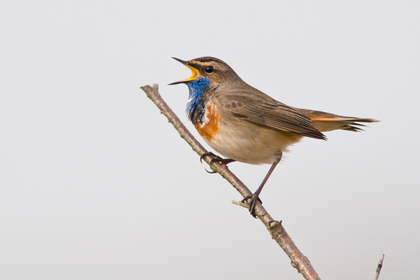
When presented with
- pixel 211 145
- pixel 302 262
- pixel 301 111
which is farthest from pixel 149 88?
pixel 302 262

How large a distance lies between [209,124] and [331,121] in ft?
4.57

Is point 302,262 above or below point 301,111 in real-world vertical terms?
below

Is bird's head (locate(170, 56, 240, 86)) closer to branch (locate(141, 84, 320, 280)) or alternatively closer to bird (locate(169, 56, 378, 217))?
bird (locate(169, 56, 378, 217))

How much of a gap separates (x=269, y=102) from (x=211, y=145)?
3.14 feet

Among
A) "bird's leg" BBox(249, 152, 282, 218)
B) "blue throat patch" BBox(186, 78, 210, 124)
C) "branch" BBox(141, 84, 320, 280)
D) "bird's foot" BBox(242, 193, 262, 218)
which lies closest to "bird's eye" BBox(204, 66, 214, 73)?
"blue throat patch" BBox(186, 78, 210, 124)

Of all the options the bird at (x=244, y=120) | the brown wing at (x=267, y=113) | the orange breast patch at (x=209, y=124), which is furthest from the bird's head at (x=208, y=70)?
the orange breast patch at (x=209, y=124)

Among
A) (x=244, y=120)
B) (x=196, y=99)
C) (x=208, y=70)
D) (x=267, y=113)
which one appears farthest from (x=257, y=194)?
(x=208, y=70)

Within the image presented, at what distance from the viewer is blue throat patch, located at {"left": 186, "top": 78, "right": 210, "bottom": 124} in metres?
5.64

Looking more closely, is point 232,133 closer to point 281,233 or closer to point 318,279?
point 281,233

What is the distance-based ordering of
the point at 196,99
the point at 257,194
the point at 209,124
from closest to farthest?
the point at 257,194 < the point at 209,124 < the point at 196,99

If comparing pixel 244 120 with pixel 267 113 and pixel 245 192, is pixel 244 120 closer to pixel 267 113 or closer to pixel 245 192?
pixel 267 113

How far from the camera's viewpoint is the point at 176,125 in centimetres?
538

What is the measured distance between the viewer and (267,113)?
5738mm

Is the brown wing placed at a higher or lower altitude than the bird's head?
lower
